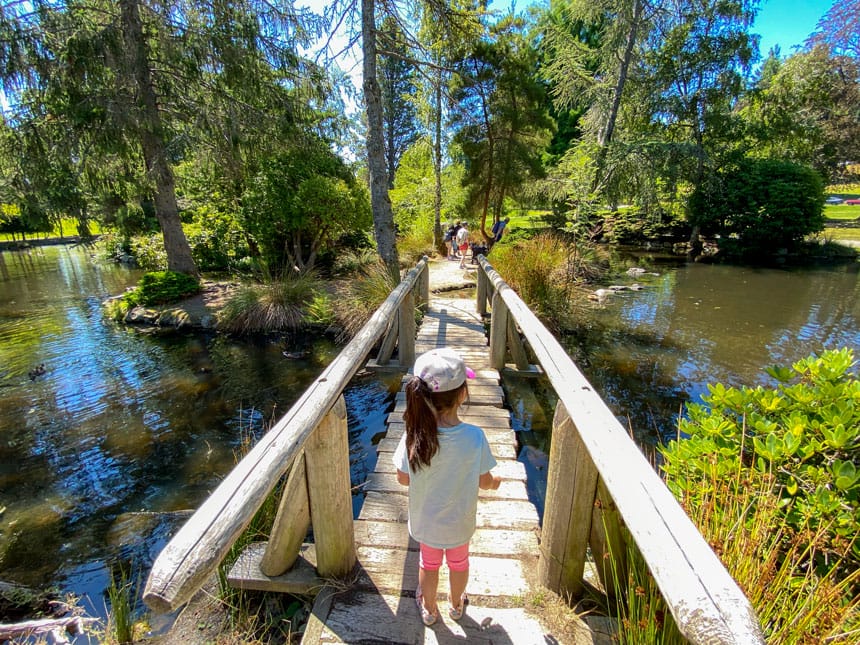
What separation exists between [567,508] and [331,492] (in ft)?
3.33

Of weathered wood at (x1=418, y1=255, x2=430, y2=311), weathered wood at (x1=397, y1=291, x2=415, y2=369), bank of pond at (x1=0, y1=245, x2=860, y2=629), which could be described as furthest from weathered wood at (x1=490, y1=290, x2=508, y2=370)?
weathered wood at (x1=418, y1=255, x2=430, y2=311)

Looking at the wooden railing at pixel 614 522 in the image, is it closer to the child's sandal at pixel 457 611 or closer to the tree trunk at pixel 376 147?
the child's sandal at pixel 457 611

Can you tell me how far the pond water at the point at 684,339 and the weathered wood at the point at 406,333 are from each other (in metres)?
1.51

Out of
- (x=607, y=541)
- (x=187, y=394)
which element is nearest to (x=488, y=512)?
(x=607, y=541)

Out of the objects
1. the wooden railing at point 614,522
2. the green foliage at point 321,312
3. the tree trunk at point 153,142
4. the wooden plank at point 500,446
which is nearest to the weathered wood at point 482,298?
the green foliage at point 321,312

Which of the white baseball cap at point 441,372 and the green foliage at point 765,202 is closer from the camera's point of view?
the white baseball cap at point 441,372

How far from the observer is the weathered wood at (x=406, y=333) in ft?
16.7

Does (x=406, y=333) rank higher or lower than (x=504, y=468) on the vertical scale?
higher

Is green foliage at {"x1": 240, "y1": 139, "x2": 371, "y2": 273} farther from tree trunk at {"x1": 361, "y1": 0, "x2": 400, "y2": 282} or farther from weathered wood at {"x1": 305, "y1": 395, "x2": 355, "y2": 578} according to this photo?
weathered wood at {"x1": 305, "y1": 395, "x2": 355, "y2": 578}

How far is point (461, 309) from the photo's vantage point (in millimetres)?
7602

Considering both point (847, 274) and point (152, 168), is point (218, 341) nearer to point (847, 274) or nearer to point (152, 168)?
point (152, 168)

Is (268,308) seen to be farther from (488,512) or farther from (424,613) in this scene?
(424,613)

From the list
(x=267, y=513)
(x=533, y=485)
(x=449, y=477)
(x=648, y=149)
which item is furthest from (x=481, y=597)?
(x=648, y=149)

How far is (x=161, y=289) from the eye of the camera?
31.4ft
